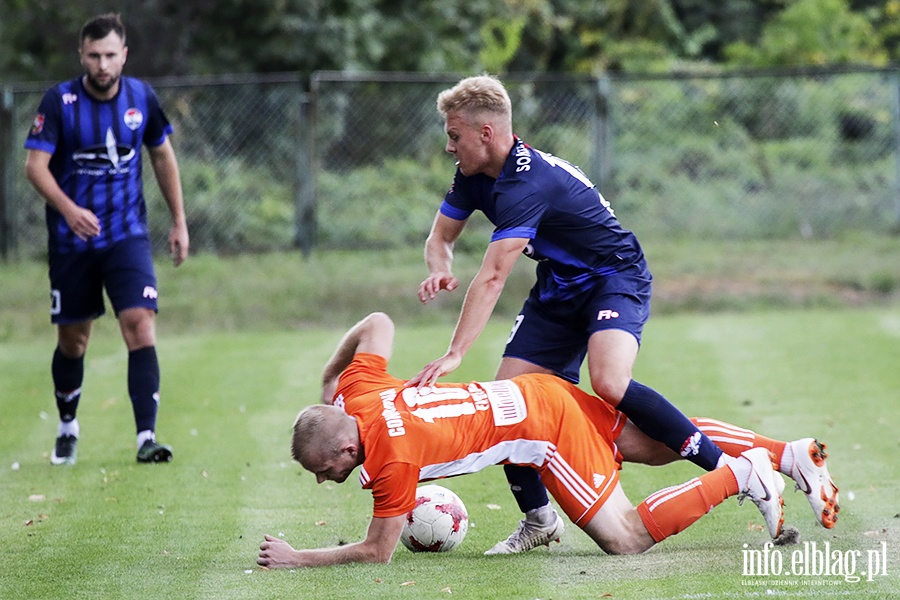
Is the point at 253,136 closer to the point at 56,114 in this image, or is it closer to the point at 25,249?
the point at 25,249

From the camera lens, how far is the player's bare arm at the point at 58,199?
699cm

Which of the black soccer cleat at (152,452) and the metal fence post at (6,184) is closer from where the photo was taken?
the black soccer cleat at (152,452)

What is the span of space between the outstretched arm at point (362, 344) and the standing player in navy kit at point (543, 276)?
21cm

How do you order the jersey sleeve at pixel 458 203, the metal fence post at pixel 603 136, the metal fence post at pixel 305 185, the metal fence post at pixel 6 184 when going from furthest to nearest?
the metal fence post at pixel 603 136, the metal fence post at pixel 305 185, the metal fence post at pixel 6 184, the jersey sleeve at pixel 458 203

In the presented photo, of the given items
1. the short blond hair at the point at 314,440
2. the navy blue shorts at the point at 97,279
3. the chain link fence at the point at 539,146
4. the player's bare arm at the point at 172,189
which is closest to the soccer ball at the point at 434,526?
the short blond hair at the point at 314,440

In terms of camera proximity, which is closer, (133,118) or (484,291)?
(484,291)

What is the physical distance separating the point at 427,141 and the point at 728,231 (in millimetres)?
3944

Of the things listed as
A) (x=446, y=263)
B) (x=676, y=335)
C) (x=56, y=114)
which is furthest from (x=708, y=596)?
(x=676, y=335)

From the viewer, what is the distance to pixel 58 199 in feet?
23.2

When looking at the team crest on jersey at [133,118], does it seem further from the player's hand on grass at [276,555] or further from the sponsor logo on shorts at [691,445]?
the sponsor logo on shorts at [691,445]

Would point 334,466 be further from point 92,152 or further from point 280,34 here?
point 280,34

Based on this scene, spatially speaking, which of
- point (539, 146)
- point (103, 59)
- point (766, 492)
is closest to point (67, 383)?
point (103, 59)

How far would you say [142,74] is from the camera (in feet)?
58.5

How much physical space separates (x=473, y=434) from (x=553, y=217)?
1060 millimetres
